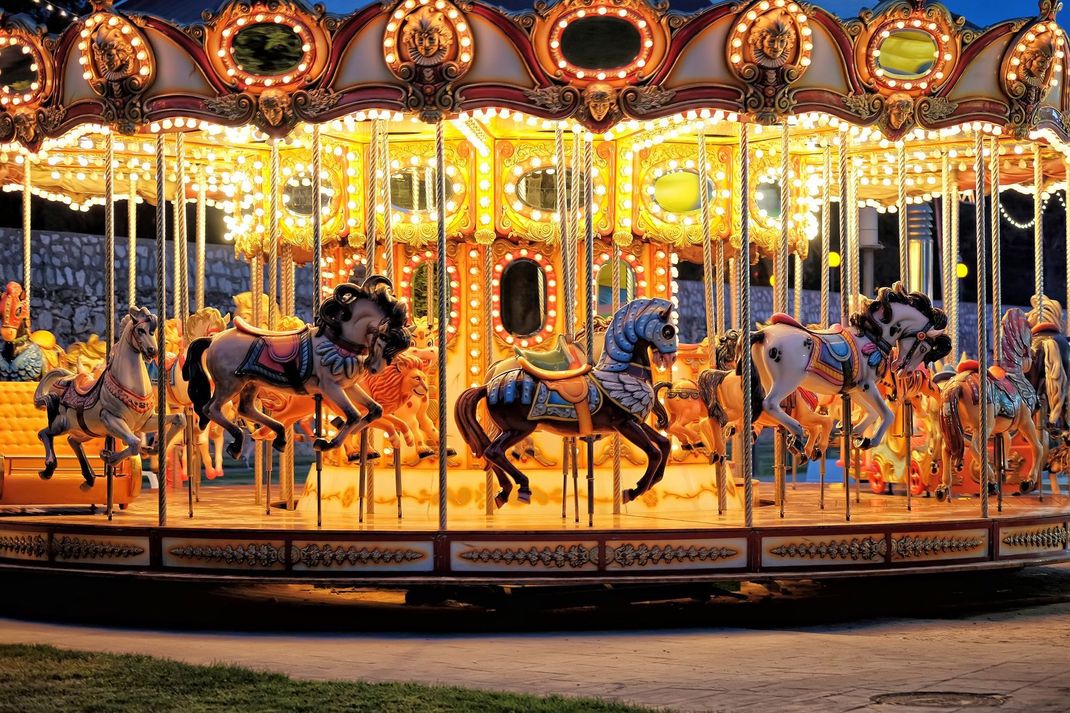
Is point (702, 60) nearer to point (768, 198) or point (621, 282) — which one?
Result: point (621, 282)

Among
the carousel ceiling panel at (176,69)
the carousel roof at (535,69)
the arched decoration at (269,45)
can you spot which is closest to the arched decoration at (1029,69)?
the carousel roof at (535,69)

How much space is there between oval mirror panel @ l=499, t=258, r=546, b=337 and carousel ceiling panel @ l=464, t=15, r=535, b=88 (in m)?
3.17

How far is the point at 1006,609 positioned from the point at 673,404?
3665mm

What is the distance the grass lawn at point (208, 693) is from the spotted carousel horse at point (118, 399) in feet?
13.2

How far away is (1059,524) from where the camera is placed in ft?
45.9

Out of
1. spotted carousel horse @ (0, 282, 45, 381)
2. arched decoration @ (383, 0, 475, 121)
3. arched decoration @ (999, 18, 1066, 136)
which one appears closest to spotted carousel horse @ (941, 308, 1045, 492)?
arched decoration @ (999, 18, 1066, 136)

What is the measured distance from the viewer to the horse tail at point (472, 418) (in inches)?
493

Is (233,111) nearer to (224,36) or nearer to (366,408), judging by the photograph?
(224,36)

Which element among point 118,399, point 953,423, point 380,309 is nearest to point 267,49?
point 380,309

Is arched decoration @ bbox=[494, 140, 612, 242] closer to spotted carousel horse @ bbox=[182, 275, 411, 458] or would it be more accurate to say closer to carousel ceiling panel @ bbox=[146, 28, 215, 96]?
spotted carousel horse @ bbox=[182, 275, 411, 458]

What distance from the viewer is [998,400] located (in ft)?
50.4

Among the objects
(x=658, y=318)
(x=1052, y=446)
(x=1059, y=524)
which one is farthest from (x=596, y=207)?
(x=1052, y=446)

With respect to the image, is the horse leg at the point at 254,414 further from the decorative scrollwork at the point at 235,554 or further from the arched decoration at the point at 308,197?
the arched decoration at the point at 308,197

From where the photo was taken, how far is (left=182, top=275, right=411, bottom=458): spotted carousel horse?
1245cm
